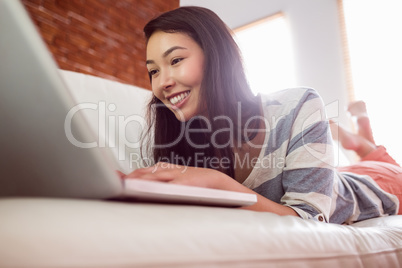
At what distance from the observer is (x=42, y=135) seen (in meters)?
0.34

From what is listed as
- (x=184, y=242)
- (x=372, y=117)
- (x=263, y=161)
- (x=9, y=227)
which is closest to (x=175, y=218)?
(x=184, y=242)

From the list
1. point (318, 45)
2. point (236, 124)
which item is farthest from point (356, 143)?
point (318, 45)

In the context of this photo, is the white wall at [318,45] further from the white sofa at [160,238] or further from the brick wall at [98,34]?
the white sofa at [160,238]

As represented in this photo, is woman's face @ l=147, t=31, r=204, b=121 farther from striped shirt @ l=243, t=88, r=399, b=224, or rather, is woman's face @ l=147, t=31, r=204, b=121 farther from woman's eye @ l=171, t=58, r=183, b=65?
striped shirt @ l=243, t=88, r=399, b=224

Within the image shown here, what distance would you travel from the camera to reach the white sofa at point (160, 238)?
9.8 inches

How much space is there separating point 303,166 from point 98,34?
6.87 feet

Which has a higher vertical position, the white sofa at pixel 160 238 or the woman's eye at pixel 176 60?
the woman's eye at pixel 176 60

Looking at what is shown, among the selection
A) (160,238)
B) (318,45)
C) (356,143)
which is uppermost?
(318,45)

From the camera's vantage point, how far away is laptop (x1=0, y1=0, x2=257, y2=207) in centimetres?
31

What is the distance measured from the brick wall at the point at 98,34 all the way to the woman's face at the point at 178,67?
4.56 feet

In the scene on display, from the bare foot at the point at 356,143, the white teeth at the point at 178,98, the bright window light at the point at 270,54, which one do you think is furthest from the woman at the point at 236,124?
the bright window light at the point at 270,54

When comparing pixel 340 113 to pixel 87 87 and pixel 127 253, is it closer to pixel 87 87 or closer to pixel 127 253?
pixel 87 87

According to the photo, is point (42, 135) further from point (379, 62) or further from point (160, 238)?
point (379, 62)

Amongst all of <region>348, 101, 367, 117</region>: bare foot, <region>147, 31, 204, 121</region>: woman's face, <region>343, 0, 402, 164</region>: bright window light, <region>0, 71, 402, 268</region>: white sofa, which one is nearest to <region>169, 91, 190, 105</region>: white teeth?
<region>147, 31, 204, 121</region>: woman's face
